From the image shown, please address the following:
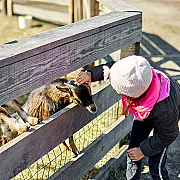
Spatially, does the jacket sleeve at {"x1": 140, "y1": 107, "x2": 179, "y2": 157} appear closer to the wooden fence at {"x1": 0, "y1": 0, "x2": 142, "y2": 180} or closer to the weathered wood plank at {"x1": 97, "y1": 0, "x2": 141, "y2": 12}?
the wooden fence at {"x1": 0, "y1": 0, "x2": 142, "y2": 180}

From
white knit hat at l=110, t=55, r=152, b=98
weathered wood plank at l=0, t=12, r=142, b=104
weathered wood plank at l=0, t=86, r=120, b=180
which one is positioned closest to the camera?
weathered wood plank at l=0, t=12, r=142, b=104

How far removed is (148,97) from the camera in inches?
104

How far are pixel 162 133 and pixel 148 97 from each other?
300mm

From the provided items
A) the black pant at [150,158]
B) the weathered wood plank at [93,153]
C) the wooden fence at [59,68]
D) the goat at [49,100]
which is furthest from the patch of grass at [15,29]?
the black pant at [150,158]

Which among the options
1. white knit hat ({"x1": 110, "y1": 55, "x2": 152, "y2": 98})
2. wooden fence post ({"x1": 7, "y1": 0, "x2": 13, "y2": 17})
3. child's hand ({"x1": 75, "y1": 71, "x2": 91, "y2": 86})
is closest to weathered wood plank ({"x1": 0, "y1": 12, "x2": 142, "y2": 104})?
child's hand ({"x1": 75, "y1": 71, "x2": 91, "y2": 86})

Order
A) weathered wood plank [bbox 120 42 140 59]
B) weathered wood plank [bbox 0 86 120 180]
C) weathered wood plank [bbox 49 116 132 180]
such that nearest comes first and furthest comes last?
weathered wood plank [bbox 0 86 120 180] → weathered wood plank [bbox 49 116 132 180] → weathered wood plank [bbox 120 42 140 59]

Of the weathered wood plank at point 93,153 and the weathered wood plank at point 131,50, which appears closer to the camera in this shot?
the weathered wood plank at point 93,153

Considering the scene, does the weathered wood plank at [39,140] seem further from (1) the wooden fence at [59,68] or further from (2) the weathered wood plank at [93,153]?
(2) the weathered wood plank at [93,153]

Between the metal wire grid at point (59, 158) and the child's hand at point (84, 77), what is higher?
the child's hand at point (84, 77)

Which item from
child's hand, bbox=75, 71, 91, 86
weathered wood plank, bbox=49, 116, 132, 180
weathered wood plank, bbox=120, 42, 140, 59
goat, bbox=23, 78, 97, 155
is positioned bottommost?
weathered wood plank, bbox=49, 116, 132, 180

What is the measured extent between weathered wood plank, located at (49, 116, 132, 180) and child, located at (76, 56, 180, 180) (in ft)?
1.08

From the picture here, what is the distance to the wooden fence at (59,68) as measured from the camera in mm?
2143

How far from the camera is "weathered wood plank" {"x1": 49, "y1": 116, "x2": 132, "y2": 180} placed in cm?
298

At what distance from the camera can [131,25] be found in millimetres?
3227
